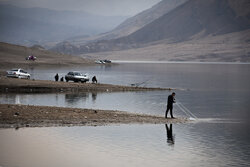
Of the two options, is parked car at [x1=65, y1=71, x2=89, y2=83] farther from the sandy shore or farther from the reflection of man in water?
the reflection of man in water

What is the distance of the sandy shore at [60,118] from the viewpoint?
35781 mm

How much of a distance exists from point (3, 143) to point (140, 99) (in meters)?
34.0

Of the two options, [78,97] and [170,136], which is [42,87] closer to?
[78,97]

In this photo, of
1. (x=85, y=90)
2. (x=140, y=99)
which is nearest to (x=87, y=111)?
(x=140, y=99)

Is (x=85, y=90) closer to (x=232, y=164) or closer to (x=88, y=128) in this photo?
(x=88, y=128)

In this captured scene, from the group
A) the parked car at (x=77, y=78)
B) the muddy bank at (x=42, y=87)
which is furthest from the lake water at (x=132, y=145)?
the parked car at (x=77, y=78)

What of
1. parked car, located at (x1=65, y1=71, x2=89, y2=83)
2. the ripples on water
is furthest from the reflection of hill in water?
the ripples on water

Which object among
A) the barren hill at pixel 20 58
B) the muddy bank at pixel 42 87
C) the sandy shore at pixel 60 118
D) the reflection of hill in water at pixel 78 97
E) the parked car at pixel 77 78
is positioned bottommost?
Answer: the sandy shore at pixel 60 118

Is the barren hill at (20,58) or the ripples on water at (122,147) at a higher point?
the barren hill at (20,58)

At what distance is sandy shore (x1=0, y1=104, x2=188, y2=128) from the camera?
35.8 m

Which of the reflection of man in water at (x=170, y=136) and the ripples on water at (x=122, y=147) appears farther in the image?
the reflection of man in water at (x=170, y=136)

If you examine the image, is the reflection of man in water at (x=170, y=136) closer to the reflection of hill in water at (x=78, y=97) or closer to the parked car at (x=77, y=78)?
the reflection of hill in water at (x=78, y=97)

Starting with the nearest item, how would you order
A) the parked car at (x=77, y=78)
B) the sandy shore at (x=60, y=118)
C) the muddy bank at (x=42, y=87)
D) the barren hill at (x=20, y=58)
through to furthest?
the sandy shore at (x=60, y=118) → the muddy bank at (x=42, y=87) → the parked car at (x=77, y=78) → the barren hill at (x=20, y=58)

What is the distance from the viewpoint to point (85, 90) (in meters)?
69.9
